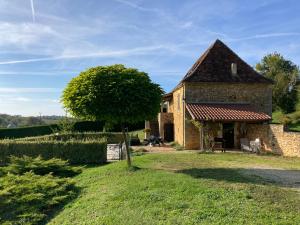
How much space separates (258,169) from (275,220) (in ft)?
26.6

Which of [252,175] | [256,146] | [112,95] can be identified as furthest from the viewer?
[256,146]

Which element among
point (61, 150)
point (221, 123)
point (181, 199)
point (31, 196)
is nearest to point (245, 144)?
point (221, 123)

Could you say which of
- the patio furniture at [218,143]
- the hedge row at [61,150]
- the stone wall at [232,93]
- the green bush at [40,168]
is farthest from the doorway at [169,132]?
the green bush at [40,168]

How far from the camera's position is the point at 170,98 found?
3681 centimetres

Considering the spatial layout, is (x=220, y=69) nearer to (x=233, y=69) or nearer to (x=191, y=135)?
(x=233, y=69)

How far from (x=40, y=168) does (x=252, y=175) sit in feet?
34.1

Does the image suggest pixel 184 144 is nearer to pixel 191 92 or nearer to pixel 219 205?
pixel 191 92

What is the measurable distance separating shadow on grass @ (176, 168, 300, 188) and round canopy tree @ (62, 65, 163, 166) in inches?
139

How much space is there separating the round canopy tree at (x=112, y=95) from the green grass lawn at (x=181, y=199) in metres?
2.67

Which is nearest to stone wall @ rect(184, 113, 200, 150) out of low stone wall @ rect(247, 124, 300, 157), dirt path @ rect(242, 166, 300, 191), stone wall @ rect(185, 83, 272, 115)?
stone wall @ rect(185, 83, 272, 115)

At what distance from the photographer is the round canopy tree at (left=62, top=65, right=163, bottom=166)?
15.7 m

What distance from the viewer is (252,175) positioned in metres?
13.9

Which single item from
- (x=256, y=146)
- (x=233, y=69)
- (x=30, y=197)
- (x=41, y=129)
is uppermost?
(x=233, y=69)

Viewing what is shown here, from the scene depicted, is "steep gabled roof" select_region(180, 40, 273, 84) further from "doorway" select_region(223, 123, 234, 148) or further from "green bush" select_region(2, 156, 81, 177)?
"green bush" select_region(2, 156, 81, 177)
